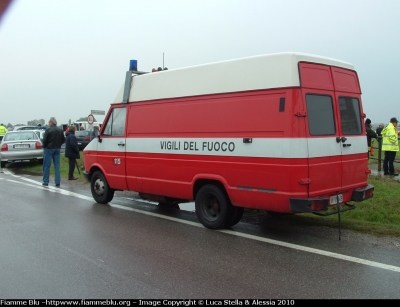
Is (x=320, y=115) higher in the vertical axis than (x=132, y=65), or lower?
lower

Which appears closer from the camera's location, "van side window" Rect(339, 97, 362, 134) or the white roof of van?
the white roof of van

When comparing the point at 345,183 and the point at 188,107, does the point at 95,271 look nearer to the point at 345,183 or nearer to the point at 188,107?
the point at 188,107

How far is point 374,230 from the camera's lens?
6.42 m

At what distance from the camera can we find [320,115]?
5953 mm

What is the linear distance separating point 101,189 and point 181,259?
4276 mm

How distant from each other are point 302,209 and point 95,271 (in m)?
2.73

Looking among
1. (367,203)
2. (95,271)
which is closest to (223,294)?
(95,271)

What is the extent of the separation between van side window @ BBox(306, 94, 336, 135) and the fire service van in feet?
0.05

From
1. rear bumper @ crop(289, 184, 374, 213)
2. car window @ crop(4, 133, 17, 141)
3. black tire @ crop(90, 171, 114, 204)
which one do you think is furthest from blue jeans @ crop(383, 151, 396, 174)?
car window @ crop(4, 133, 17, 141)

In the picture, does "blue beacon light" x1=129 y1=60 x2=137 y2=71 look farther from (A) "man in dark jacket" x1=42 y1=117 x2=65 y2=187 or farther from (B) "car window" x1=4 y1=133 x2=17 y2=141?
(B) "car window" x1=4 y1=133 x2=17 y2=141

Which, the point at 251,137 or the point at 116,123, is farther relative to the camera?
the point at 116,123

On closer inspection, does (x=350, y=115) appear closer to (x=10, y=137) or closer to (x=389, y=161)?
(x=389, y=161)

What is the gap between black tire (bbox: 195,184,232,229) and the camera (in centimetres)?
658

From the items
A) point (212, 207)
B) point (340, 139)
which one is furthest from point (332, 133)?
point (212, 207)
